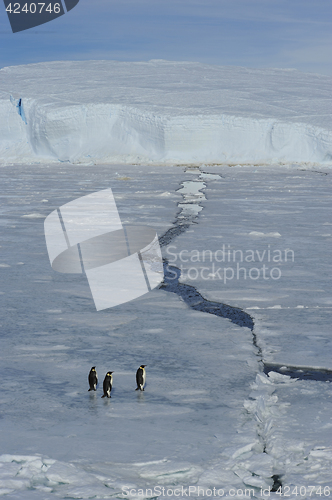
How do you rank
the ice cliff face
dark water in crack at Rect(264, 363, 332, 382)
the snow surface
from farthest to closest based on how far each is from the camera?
the ice cliff face → dark water in crack at Rect(264, 363, 332, 382) → the snow surface

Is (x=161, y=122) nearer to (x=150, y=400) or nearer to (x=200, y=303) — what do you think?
(x=200, y=303)

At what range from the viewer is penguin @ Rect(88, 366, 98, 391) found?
2.42 m

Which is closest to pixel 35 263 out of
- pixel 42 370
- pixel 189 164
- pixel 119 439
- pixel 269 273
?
pixel 269 273

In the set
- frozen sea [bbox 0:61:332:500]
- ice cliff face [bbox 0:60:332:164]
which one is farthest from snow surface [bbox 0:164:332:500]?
ice cliff face [bbox 0:60:332:164]

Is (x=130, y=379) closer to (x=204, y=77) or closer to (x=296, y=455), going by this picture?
(x=296, y=455)

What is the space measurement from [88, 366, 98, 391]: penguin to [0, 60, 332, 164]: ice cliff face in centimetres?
2032

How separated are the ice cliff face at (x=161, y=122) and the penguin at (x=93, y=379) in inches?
800

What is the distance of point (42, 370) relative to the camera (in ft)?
8.86
